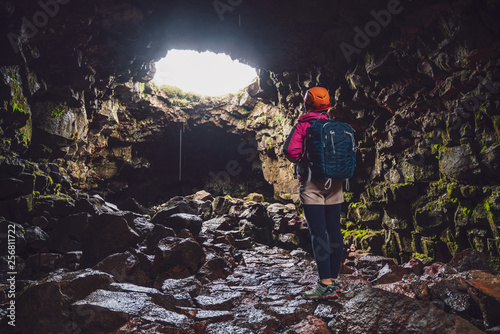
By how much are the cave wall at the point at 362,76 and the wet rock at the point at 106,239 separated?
9.68ft

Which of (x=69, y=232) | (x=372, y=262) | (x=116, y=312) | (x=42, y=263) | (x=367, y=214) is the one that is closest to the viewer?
(x=116, y=312)

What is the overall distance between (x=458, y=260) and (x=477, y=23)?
4.25m

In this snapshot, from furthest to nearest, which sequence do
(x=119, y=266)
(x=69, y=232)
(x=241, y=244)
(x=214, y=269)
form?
1. (x=241, y=244)
2. (x=69, y=232)
3. (x=214, y=269)
4. (x=119, y=266)

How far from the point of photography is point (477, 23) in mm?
4695

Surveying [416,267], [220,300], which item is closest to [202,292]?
[220,300]

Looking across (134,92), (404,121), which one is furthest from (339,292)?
(134,92)

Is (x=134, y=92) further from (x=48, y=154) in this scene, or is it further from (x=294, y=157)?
(x=294, y=157)

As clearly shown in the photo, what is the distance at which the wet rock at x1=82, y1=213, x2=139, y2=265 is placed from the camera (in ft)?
15.4

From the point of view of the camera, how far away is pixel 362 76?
24.6 feet

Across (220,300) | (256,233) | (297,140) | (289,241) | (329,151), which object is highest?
(297,140)

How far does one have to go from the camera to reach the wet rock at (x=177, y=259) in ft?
13.1

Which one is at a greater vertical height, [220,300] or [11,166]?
[11,166]

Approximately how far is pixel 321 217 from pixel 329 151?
711mm

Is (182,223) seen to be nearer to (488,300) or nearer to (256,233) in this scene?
(256,233)
